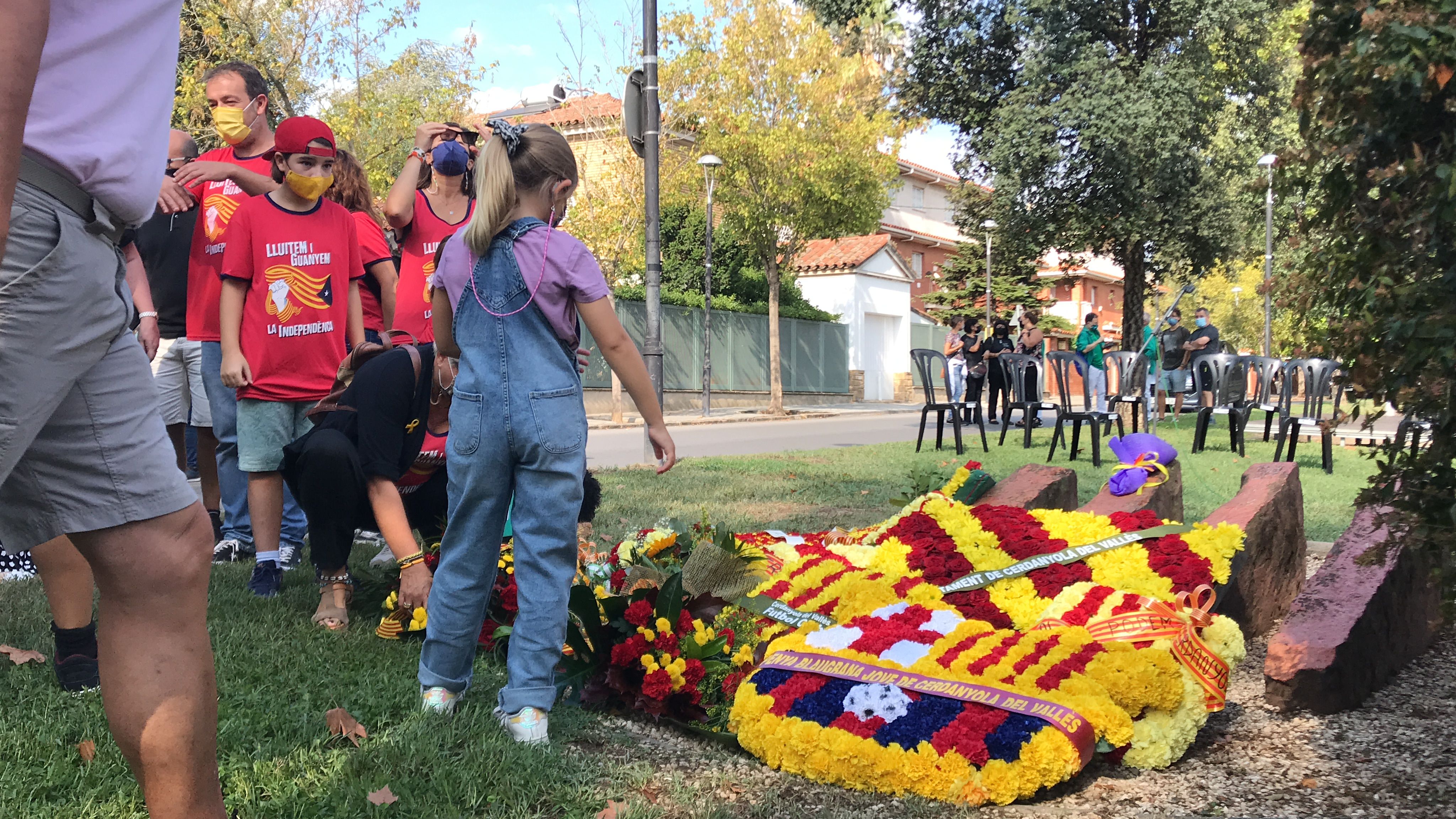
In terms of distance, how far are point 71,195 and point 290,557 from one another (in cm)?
386

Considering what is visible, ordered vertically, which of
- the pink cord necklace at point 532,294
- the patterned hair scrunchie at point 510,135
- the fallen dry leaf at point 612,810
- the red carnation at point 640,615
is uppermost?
the patterned hair scrunchie at point 510,135

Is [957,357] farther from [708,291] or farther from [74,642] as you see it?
[74,642]

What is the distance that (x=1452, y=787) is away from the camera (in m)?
2.80

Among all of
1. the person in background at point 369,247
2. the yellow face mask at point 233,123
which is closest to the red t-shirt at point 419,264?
the person in background at point 369,247

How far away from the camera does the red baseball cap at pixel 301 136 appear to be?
4.53m

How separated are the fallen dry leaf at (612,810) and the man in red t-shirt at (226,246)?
10.0 ft

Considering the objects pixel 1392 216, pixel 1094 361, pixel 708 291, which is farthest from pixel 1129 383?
pixel 708 291

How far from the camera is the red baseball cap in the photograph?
14.9ft

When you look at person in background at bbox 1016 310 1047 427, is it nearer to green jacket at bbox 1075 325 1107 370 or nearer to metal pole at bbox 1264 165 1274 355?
green jacket at bbox 1075 325 1107 370

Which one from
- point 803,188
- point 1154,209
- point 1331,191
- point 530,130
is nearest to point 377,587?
point 530,130

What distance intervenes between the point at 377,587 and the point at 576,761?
177cm

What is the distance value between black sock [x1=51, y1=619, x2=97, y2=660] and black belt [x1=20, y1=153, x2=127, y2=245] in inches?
77.8

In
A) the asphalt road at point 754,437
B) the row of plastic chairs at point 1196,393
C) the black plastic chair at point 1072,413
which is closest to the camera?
the row of plastic chairs at point 1196,393

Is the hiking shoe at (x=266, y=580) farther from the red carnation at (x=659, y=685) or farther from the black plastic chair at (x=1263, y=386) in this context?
the black plastic chair at (x=1263, y=386)
